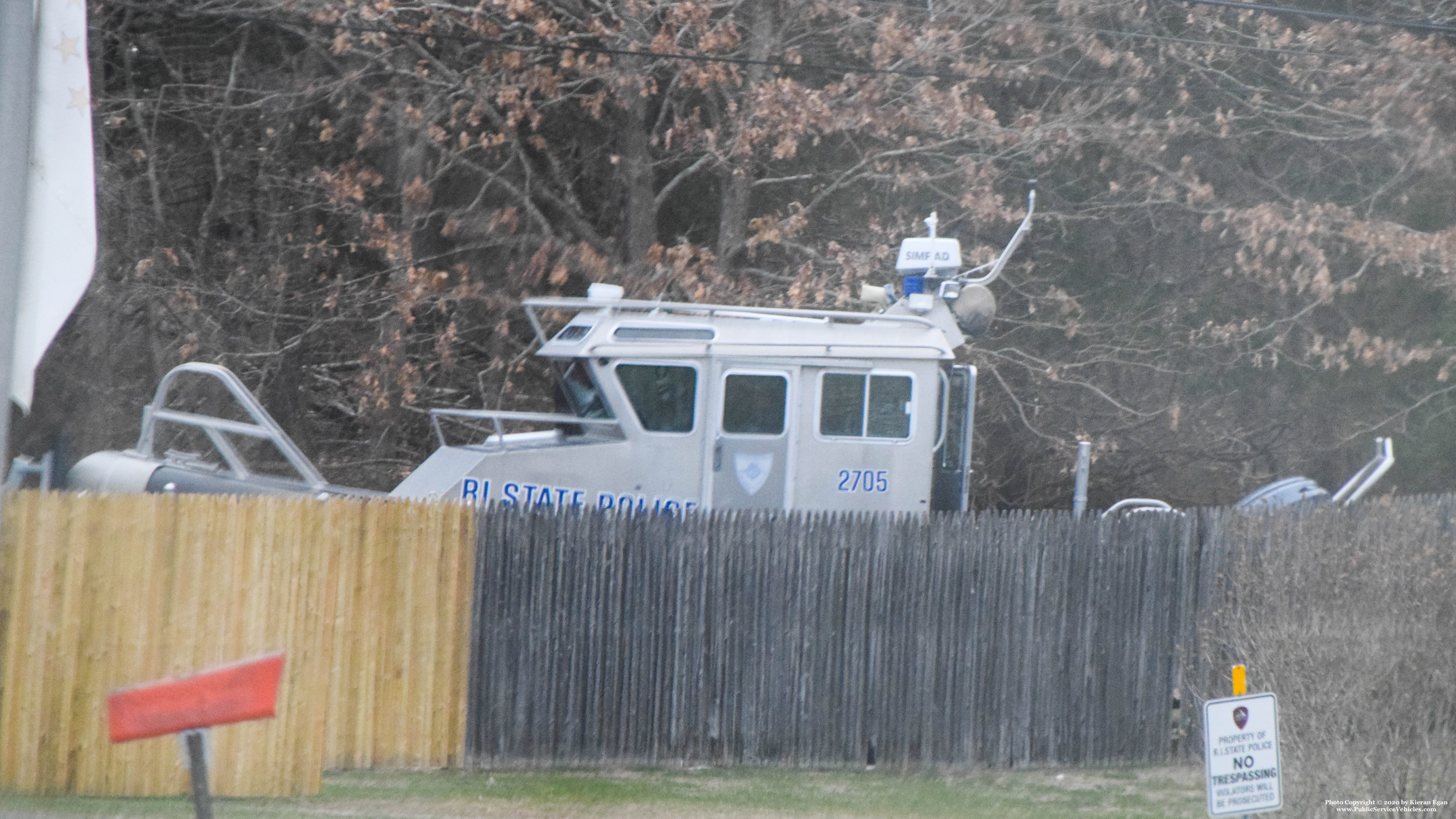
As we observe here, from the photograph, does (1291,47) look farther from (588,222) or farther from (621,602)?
(621,602)

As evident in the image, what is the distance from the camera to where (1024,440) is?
757 inches

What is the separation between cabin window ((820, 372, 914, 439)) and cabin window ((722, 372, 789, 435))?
12.8 inches

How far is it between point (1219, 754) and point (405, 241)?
12.8 m

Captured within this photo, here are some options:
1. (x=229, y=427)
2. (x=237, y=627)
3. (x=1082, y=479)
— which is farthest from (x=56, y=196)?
(x=1082, y=479)

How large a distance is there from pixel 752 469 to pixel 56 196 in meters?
6.02

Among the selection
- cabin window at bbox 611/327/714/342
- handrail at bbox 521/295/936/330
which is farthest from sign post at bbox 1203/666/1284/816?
cabin window at bbox 611/327/714/342

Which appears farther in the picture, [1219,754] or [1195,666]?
[1195,666]

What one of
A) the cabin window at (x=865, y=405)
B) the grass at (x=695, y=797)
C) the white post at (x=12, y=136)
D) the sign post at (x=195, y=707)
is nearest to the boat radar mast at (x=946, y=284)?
the cabin window at (x=865, y=405)

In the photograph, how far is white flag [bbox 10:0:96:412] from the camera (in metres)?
5.34

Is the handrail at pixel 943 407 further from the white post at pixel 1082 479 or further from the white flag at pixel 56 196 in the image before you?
the white flag at pixel 56 196

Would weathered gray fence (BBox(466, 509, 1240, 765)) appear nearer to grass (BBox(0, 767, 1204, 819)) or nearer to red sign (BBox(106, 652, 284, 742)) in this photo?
grass (BBox(0, 767, 1204, 819))

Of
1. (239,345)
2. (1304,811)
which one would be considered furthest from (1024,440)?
(1304,811)

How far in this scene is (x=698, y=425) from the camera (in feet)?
34.4

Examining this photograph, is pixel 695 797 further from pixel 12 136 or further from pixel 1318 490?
pixel 1318 490
